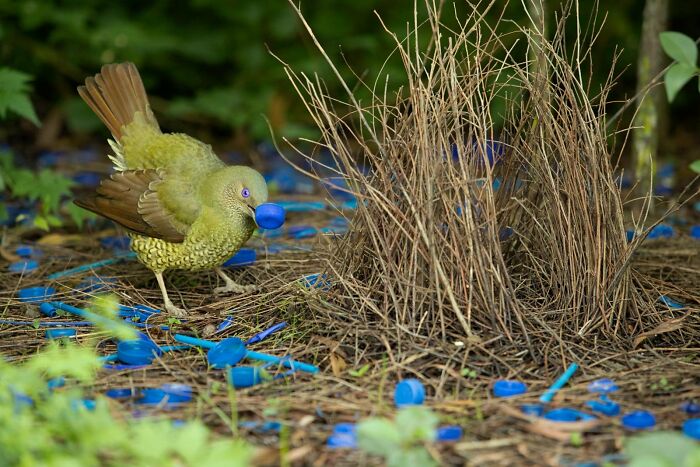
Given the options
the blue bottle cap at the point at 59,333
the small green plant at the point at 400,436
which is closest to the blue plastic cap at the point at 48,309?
the blue bottle cap at the point at 59,333

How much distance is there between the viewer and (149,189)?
4.13m

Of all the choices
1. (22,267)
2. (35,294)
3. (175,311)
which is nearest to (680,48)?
(175,311)

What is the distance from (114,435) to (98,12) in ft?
18.5

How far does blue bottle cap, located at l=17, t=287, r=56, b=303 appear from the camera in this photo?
394cm

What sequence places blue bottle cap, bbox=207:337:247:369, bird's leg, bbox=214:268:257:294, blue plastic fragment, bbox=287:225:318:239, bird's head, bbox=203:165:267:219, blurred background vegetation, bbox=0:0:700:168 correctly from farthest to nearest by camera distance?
1. blurred background vegetation, bbox=0:0:700:168
2. blue plastic fragment, bbox=287:225:318:239
3. bird's leg, bbox=214:268:257:294
4. bird's head, bbox=203:165:267:219
5. blue bottle cap, bbox=207:337:247:369

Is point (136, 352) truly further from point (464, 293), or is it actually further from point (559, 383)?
point (559, 383)

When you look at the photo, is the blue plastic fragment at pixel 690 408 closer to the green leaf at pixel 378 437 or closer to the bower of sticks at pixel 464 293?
the bower of sticks at pixel 464 293

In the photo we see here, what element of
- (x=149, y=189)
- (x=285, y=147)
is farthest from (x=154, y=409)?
(x=285, y=147)

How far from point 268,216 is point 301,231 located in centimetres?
117

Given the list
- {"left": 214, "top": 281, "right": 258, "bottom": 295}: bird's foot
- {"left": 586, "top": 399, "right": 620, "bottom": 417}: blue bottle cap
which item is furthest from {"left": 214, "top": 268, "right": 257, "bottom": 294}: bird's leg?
{"left": 586, "top": 399, "right": 620, "bottom": 417}: blue bottle cap

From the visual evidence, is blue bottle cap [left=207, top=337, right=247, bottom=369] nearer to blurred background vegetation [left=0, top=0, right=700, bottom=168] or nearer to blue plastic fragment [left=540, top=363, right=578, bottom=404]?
blue plastic fragment [left=540, top=363, right=578, bottom=404]

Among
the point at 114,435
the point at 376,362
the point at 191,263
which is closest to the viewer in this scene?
the point at 114,435

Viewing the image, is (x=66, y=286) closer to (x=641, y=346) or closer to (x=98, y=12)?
(x=641, y=346)

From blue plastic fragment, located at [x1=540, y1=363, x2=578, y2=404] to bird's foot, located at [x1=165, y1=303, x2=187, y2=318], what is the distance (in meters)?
1.64
